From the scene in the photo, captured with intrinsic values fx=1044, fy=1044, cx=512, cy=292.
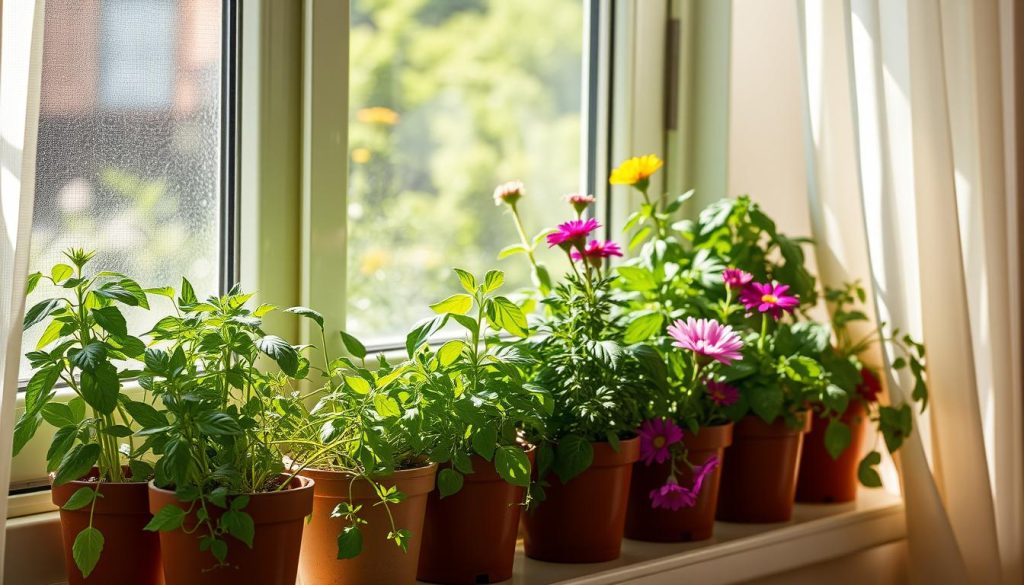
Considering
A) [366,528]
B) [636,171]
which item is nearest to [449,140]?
[636,171]

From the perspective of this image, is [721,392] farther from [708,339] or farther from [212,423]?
[212,423]

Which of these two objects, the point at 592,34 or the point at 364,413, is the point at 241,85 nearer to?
the point at 364,413

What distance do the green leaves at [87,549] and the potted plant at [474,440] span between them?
35 centimetres

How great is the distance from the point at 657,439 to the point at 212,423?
612mm

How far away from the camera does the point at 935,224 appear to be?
63.3 inches

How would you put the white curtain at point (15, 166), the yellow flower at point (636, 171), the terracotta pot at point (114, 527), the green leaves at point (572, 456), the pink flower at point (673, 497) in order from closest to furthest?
the white curtain at point (15, 166), the terracotta pot at point (114, 527), the green leaves at point (572, 456), the pink flower at point (673, 497), the yellow flower at point (636, 171)

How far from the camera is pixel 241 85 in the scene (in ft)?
4.42

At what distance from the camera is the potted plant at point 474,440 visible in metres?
1.15

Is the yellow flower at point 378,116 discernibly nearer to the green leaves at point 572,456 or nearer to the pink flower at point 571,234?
the pink flower at point 571,234

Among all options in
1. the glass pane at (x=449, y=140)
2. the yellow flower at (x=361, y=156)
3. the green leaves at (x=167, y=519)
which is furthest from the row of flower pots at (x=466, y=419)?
the yellow flower at (x=361, y=156)

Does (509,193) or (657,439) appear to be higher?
(509,193)

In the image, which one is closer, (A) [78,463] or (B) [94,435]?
(A) [78,463]

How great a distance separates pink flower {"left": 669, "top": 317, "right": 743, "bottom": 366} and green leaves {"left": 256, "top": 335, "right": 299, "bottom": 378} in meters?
0.54

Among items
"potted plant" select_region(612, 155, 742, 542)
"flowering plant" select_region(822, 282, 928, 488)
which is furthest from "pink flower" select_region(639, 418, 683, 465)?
"flowering plant" select_region(822, 282, 928, 488)
